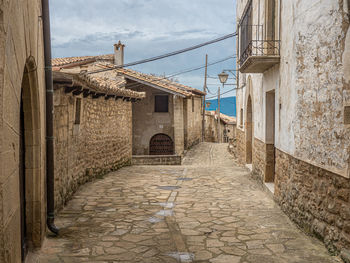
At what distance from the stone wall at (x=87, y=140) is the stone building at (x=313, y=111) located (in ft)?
13.6

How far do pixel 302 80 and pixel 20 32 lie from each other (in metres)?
4.35

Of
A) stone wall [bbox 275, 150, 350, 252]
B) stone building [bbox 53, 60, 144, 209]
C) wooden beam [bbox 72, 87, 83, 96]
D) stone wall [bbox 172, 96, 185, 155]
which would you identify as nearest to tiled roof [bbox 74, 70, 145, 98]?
stone building [bbox 53, 60, 144, 209]

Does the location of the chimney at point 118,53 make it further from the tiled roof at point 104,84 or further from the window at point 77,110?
the window at point 77,110

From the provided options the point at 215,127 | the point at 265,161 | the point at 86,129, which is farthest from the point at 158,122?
the point at 215,127

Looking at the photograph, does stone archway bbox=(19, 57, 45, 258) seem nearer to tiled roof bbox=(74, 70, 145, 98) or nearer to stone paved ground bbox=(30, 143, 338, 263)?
stone paved ground bbox=(30, 143, 338, 263)

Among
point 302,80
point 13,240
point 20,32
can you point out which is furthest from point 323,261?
point 20,32

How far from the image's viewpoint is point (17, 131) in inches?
130

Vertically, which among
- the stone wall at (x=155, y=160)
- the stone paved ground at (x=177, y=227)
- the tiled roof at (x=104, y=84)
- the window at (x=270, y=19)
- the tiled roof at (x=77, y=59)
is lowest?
the stone wall at (x=155, y=160)

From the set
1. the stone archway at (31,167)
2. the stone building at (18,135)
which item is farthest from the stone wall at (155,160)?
the stone archway at (31,167)

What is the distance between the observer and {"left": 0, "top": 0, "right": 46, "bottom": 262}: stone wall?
2.60 metres

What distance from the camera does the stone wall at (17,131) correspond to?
102 inches

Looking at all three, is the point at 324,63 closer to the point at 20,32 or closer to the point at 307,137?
the point at 307,137

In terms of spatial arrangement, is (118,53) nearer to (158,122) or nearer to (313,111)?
(158,122)

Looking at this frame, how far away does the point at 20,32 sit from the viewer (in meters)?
3.32
